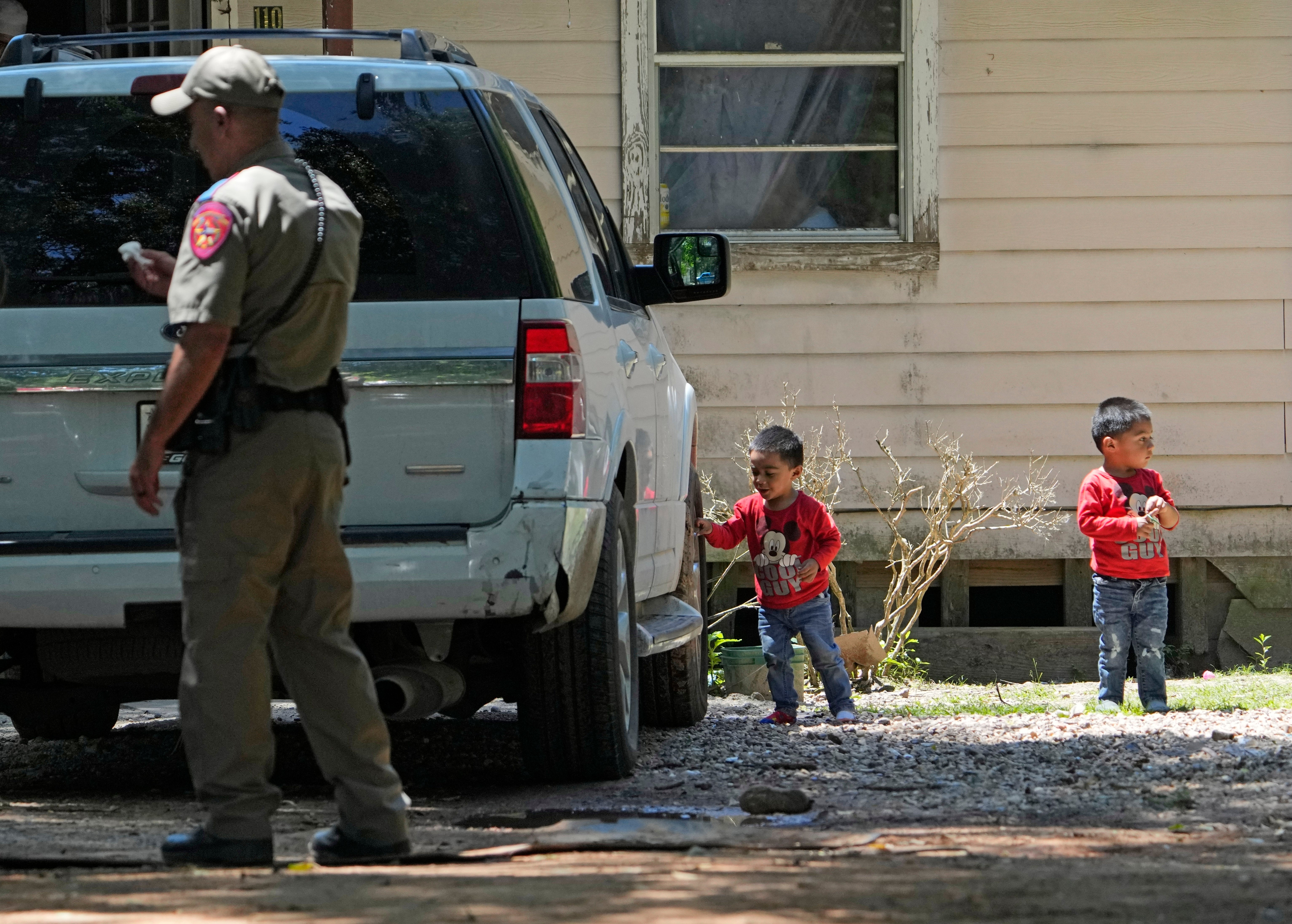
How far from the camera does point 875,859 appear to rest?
11.6ft

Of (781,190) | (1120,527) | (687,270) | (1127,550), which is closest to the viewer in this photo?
(687,270)

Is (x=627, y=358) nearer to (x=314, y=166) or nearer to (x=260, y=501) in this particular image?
(x=314, y=166)

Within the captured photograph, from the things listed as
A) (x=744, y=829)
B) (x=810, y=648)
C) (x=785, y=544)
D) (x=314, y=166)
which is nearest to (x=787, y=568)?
(x=785, y=544)

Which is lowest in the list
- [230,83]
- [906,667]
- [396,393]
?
[906,667]

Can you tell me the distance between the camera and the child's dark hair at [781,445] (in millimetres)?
7023

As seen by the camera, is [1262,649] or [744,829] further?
[1262,649]

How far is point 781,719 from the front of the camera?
6.78m

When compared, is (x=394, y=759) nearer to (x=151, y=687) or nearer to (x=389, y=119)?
(x=151, y=687)

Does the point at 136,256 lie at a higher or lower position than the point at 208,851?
higher

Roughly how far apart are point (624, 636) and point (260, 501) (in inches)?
67.7

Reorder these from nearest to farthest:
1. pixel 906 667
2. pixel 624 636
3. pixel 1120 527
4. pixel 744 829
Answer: pixel 744 829 < pixel 624 636 < pixel 1120 527 < pixel 906 667

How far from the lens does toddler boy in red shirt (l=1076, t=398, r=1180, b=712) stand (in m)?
6.74

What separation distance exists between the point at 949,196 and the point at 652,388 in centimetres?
408

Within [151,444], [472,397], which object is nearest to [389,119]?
[472,397]
